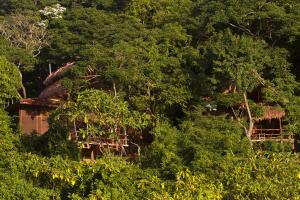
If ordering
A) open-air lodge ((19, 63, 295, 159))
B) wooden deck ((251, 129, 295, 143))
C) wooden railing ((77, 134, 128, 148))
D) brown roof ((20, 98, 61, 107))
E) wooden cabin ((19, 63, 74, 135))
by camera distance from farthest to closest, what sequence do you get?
wooden cabin ((19, 63, 74, 135)) < brown roof ((20, 98, 61, 107)) < wooden deck ((251, 129, 295, 143)) < open-air lodge ((19, 63, 295, 159)) < wooden railing ((77, 134, 128, 148))

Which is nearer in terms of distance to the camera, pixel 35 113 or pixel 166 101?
pixel 166 101

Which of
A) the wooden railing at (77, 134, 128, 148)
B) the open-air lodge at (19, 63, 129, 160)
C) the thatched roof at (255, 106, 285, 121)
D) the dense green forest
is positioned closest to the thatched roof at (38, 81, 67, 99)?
the open-air lodge at (19, 63, 129, 160)

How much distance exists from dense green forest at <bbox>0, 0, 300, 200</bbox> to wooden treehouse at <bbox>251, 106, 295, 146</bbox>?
231 millimetres

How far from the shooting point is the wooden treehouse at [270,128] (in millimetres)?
19297

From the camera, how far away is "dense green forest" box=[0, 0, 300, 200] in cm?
1341

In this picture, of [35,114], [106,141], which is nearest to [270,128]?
[106,141]

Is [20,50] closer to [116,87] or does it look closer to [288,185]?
[116,87]

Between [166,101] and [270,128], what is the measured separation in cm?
490

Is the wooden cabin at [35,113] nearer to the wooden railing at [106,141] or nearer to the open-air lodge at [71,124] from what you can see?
the open-air lodge at [71,124]

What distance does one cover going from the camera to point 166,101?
751 inches

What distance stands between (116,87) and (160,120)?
1954mm

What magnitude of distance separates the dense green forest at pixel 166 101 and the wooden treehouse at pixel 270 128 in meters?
0.23

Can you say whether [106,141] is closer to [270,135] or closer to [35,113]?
[35,113]

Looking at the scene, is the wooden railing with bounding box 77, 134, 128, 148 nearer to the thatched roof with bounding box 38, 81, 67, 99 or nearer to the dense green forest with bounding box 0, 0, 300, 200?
the dense green forest with bounding box 0, 0, 300, 200
